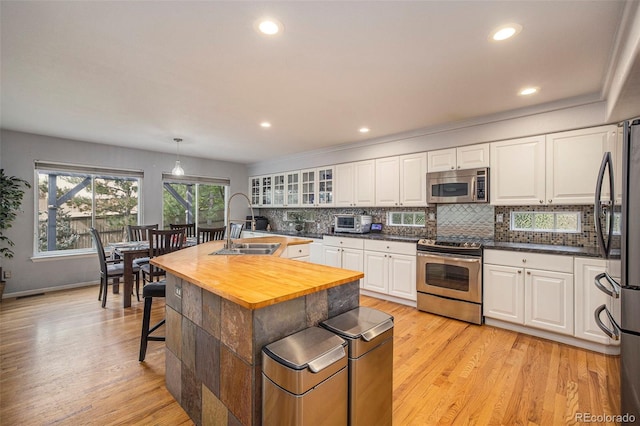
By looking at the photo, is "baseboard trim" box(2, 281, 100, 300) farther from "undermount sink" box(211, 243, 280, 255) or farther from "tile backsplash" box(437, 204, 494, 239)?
"tile backsplash" box(437, 204, 494, 239)

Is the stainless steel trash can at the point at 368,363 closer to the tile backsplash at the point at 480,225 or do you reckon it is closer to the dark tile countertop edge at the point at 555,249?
the dark tile countertop edge at the point at 555,249

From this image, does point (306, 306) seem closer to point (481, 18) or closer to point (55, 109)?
point (481, 18)

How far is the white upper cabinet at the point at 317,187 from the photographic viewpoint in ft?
16.8

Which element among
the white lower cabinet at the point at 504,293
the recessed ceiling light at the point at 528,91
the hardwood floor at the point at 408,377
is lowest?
the hardwood floor at the point at 408,377

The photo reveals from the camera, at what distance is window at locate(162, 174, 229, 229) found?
5648 millimetres

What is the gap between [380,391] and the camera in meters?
1.51

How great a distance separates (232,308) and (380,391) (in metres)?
0.92

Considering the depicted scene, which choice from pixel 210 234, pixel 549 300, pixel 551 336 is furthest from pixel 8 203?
pixel 551 336

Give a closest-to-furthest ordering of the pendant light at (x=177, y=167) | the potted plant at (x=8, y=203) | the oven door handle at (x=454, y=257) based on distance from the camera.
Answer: the oven door handle at (x=454, y=257) < the potted plant at (x=8, y=203) < the pendant light at (x=177, y=167)

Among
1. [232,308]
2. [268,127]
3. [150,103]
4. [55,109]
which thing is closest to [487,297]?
[232,308]

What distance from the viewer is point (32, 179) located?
4.19 metres

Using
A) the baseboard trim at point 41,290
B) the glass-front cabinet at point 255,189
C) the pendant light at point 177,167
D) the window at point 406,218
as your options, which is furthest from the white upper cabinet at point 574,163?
the baseboard trim at point 41,290

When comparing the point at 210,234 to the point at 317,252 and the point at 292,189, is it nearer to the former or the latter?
the point at 317,252

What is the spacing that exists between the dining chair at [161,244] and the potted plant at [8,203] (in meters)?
2.17
